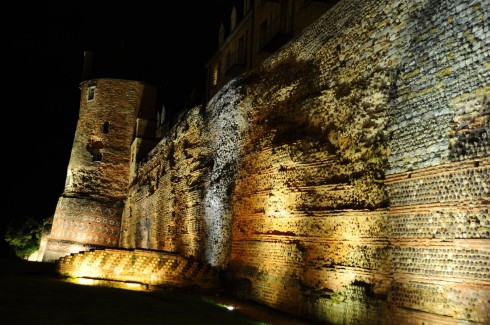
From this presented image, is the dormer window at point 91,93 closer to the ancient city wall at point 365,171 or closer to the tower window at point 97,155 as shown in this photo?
the tower window at point 97,155

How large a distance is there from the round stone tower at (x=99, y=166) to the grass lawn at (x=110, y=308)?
1349 centimetres

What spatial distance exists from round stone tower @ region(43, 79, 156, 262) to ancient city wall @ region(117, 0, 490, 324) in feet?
41.5

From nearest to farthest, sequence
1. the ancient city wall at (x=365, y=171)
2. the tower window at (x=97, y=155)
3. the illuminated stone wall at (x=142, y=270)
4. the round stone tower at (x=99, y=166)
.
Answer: the ancient city wall at (x=365, y=171), the illuminated stone wall at (x=142, y=270), the round stone tower at (x=99, y=166), the tower window at (x=97, y=155)

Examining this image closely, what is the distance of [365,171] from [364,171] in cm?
2

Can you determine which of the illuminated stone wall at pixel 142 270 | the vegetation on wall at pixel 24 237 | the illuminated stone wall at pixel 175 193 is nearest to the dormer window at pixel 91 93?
the illuminated stone wall at pixel 175 193

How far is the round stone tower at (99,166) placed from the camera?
2286 cm

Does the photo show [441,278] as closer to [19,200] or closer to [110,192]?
[110,192]

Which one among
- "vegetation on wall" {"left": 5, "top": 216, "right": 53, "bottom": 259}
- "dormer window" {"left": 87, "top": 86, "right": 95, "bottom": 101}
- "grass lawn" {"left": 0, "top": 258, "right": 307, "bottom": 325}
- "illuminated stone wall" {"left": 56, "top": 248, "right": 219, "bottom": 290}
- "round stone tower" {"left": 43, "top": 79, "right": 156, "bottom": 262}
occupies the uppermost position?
"dormer window" {"left": 87, "top": 86, "right": 95, "bottom": 101}

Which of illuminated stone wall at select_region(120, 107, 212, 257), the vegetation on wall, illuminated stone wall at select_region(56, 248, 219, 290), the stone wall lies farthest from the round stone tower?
the stone wall

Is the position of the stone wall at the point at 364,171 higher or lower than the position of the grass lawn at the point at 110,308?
higher

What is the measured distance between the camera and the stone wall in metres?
5.74

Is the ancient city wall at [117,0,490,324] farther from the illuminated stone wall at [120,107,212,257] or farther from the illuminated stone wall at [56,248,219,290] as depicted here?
the illuminated stone wall at [120,107,212,257]

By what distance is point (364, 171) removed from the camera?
7414 millimetres

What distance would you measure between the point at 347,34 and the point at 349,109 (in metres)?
1.50
